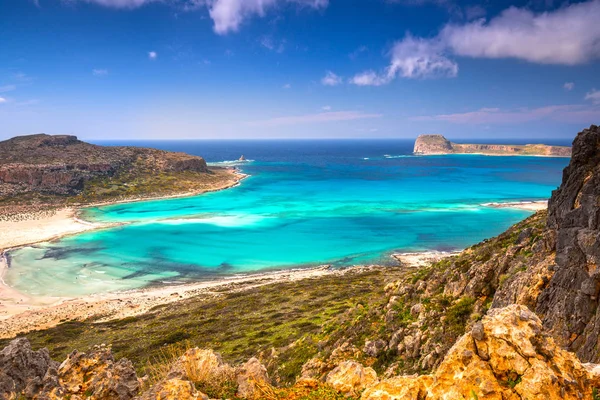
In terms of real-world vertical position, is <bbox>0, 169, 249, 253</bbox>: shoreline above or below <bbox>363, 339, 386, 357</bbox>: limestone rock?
below

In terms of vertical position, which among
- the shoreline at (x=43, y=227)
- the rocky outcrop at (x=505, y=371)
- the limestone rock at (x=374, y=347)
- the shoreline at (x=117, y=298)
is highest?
the rocky outcrop at (x=505, y=371)

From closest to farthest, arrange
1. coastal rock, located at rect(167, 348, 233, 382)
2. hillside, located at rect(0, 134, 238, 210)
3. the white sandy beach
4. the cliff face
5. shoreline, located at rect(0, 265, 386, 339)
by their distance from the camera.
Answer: coastal rock, located at rect(167, 348, 233, 382), shoreline, located at rect(0, 265, 386, 339), the white sandy beach, hillside, located at rect(0, 134, 238, 210), the cliff face

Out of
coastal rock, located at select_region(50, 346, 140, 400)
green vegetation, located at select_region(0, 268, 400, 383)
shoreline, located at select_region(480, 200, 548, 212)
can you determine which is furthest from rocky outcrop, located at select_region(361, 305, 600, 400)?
shoreline, located at select_region(480, 200, 548, 212)

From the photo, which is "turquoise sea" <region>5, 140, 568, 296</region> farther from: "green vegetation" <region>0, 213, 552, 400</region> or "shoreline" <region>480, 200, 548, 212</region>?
"green vegetation" <region>0, 213, 552, 400</region>

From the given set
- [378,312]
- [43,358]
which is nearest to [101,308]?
[43,358]

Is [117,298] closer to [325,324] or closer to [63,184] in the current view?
[325,324]

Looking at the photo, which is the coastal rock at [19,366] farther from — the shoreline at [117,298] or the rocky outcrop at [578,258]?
the shoreline at [117,298]

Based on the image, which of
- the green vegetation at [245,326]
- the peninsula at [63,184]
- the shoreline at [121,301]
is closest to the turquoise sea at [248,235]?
the shoreline at [121,301]

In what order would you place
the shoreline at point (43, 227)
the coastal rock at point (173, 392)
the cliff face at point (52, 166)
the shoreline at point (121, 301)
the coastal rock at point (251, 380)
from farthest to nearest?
the cliff face at point (52, 166)
the shoreline at point (43, 227)
the shoreline at point (121, 301)
the coastal rock at point (251, 380)
the coastal rock at point (173, 392)
